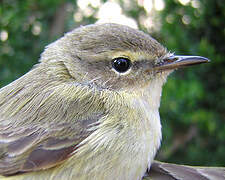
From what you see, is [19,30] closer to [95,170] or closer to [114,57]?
[114,57]

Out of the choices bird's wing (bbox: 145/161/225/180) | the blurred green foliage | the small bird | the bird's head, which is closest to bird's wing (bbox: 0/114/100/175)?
the small bird

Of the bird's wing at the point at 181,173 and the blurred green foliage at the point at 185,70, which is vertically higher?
the blurred green foliage at the point at 185,70

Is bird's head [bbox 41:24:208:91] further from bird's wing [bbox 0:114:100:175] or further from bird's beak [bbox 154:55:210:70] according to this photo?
bird's wing [bbox 0:114:100:175]

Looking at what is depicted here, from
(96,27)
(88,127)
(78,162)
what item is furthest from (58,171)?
(96,27)

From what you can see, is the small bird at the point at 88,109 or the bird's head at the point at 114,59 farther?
the bird's head at the point at 114,59

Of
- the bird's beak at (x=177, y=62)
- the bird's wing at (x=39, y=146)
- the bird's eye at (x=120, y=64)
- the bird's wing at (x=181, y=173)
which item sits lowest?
the bird's wing at (x=181, y=173)

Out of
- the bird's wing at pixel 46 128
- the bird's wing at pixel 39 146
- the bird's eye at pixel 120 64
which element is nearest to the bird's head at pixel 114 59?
the bird's eye at pixel 120 64

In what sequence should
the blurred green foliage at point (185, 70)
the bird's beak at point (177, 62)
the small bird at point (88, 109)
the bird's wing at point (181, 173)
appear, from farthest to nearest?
the blurred green foliage at point (185, 70) < the bird's beak at point (177, 62) < the bird's wing at point (181, 173) < the small bird at point (88, 109)

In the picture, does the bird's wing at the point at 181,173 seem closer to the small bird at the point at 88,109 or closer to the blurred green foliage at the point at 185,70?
the small bird at the point at 88,109
